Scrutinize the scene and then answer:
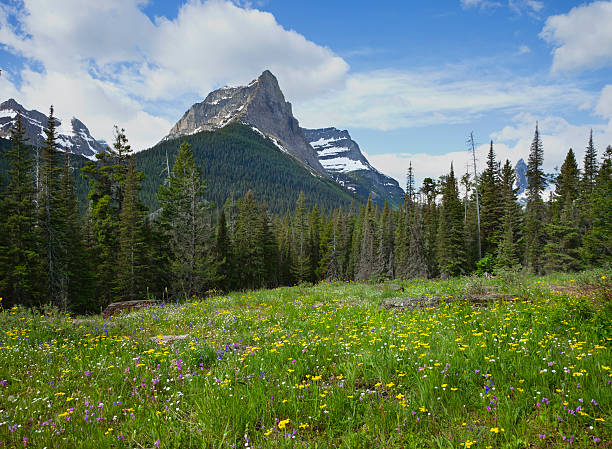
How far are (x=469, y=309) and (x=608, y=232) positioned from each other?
28.2 metres

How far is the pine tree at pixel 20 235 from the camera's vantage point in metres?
25.2

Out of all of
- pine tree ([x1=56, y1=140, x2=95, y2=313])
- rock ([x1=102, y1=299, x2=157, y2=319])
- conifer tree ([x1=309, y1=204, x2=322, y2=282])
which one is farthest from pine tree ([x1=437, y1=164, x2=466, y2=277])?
pine tree ([x1=56, y1=140, x2=95, y2=313])

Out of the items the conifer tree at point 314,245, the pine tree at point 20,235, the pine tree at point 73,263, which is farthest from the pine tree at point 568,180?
the pine tree at point 20,235

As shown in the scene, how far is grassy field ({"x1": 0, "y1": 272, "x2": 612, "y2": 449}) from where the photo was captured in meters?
3.17

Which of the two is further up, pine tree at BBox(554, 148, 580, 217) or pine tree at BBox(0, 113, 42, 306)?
pine tree at BBox(554, 148, 580, 217)

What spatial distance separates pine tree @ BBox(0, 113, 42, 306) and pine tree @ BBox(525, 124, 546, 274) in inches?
1835

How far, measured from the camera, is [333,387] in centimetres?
404

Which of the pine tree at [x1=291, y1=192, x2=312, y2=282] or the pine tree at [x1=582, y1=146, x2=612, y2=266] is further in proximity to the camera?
the pine tree at [x1=291, y1=192, x2=312, y2=282]

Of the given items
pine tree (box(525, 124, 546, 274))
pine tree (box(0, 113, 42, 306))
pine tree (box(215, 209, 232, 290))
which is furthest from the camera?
pine tree (box(215, 209, 232, 290))

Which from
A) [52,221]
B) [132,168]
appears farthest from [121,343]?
[132,168]

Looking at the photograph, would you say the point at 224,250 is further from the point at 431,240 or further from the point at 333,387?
the point at 333,387

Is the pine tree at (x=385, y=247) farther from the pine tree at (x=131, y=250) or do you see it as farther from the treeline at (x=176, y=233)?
the pine tree at (x=131, y=250)

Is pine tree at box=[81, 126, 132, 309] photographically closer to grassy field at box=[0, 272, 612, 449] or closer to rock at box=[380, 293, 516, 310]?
grassy field at box=[0, 272, 612, 449]

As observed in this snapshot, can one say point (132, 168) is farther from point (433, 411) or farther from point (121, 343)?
point (433, 411)
